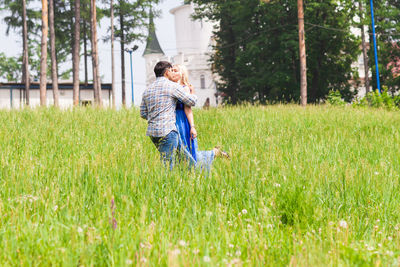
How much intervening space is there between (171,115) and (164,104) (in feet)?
0.55

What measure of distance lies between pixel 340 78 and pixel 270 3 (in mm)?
8304

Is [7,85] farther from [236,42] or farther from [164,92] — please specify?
[164,92]

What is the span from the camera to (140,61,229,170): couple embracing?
505 centimetres

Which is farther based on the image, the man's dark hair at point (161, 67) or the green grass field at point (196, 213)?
the man's dark hair at point (161, 67)

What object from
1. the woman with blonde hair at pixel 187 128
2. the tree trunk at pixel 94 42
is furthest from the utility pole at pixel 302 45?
the woman with blonde hair at pixel 187 128

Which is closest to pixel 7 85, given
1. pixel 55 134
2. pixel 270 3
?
pixel 270 3

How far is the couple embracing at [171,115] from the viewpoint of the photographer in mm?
5051

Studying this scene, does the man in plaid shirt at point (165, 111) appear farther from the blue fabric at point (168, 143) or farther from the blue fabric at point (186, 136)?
the blue fabric at point (186, 136)

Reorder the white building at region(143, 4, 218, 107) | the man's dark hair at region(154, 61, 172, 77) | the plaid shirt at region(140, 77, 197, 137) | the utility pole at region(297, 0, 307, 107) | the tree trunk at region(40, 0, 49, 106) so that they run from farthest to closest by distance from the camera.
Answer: the white building at region(143, 4, 218, 107) → the utility pole at region(297, 0, 307, 107) → the tree trunk at region(40, 0, 49, 106) → the man's dark hair at region(154, 61, 172, 77) → the plaid shirt at region(140, 77, 197, 137)

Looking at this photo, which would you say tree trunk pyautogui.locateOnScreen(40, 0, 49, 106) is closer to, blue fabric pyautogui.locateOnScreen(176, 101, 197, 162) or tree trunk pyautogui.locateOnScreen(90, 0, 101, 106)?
tree trunk pyautogui.locateOnScreen(90, 0, 101, 106)

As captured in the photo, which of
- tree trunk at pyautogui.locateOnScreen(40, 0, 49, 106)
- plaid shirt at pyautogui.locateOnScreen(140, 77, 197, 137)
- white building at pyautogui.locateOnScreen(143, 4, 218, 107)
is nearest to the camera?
plaid shirt at pyautogui.locateOnScreen(140, 77, 197, 137)

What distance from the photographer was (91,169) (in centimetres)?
377

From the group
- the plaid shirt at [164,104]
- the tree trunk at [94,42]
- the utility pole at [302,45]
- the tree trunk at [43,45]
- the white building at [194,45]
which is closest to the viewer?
the plaid shirt at [164,104]

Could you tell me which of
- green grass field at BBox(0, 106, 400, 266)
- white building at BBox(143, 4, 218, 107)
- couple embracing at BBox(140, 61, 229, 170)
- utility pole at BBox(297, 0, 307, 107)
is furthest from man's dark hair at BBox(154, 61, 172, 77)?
white building at BBox(143, 4, 218, 107)
